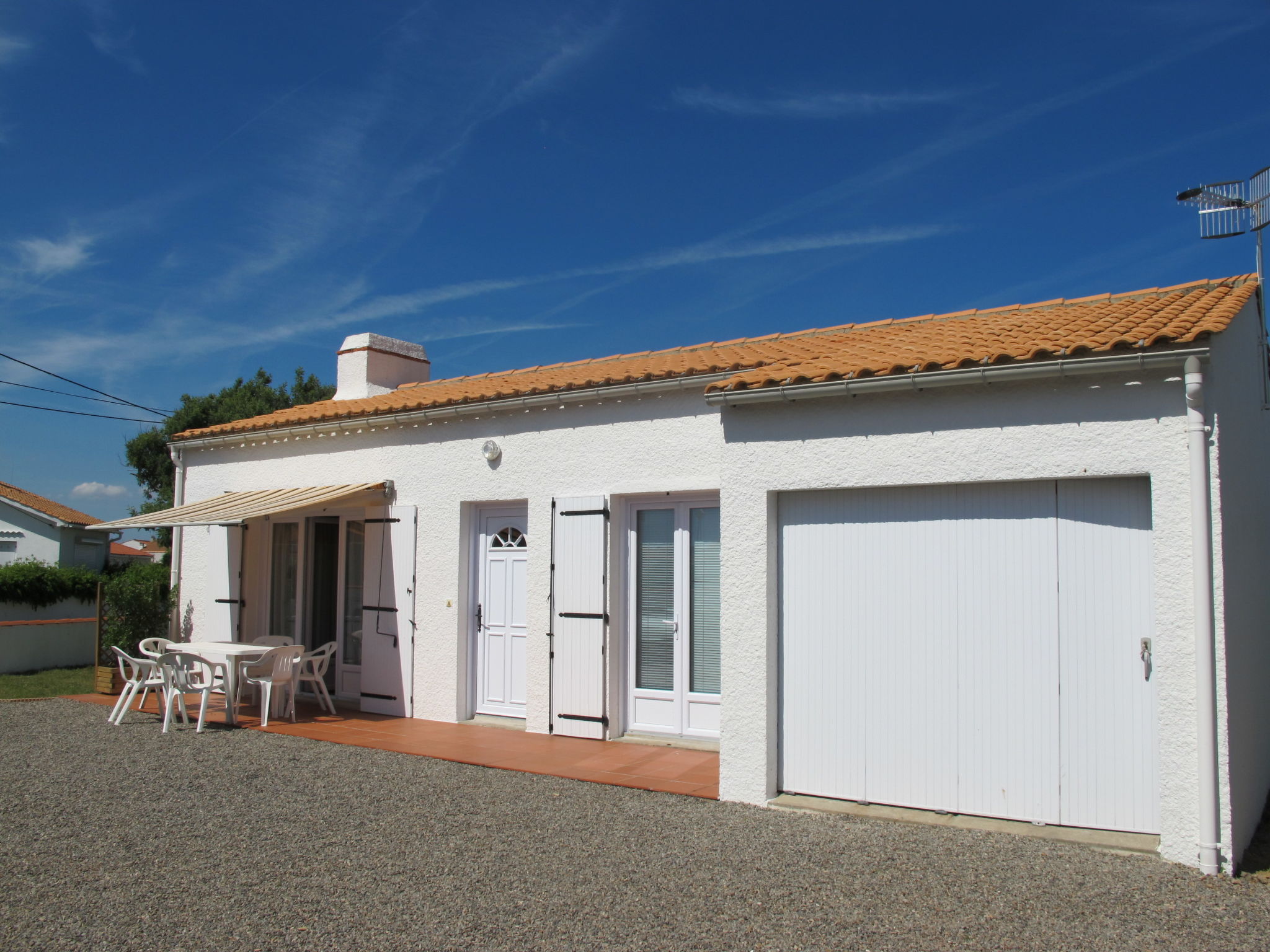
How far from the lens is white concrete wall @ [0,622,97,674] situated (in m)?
19.0

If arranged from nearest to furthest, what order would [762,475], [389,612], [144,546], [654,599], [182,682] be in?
[762,475], [654,599], [182,682], [389,612], [144,546]

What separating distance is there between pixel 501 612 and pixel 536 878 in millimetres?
5900

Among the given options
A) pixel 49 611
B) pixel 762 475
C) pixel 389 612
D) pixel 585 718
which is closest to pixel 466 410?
pixel 389 612

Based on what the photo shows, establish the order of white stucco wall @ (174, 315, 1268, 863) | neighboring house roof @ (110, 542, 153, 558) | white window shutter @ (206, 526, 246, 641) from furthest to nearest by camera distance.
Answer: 1. neighboring house roof @ (110, 542, 153, 558)
2. white window shutter @ (206, 526, 246, 641)
3. white stucco wall @ (174, 315, 1268, 863)

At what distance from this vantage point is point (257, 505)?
42.5 ft

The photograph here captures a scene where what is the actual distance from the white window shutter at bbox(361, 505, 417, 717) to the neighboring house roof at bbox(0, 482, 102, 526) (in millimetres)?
25486

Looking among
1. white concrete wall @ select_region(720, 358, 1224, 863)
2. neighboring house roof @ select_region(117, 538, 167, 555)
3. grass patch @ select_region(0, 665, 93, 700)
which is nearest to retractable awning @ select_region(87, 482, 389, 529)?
grass patch @ select_region(0, 665, 93, 700)

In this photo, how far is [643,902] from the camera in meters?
5.76

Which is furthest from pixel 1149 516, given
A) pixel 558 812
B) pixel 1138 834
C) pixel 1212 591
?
pixel 558 812

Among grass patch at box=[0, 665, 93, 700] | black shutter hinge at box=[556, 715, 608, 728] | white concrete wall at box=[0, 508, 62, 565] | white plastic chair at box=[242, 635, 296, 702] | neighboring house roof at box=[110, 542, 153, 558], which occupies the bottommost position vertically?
grass patch at box=[0, 665, 93, 700]

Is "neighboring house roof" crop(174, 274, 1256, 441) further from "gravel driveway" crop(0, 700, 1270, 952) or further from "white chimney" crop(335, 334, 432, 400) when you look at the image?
"gravel driveway" crop(0, 700, 1270, 952)

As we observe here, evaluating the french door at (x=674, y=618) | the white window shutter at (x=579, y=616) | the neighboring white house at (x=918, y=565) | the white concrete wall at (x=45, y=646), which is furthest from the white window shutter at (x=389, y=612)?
the white concrete wall at (x=45, y=646)

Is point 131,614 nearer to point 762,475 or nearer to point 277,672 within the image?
point 277,672

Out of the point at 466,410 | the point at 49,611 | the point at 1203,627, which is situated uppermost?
the point at 466,410
